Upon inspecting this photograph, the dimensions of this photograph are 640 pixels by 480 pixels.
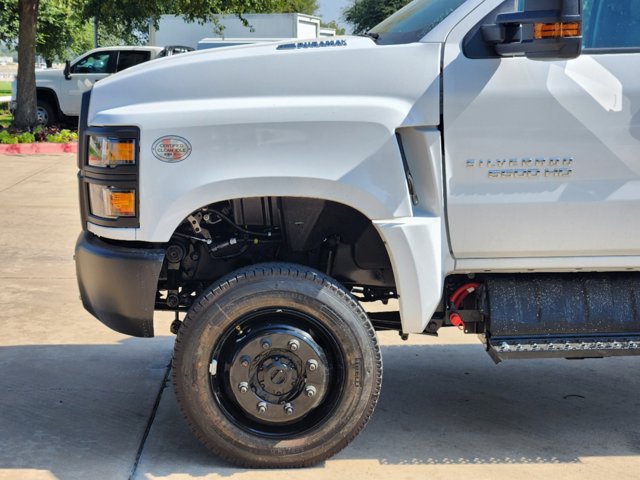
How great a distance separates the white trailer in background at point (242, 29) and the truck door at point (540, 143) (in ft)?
83.8

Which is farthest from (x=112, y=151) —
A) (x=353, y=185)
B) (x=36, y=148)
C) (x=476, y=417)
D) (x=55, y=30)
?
(x=55, y=30)

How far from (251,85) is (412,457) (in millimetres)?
1787

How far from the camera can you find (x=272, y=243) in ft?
14.1

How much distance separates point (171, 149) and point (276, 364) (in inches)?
38.9

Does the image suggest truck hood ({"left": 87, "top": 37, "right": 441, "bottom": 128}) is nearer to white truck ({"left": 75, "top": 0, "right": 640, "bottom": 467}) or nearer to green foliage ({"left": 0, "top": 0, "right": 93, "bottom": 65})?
white truck ({"left": 75, "top": 0, "right": 640, "bottom": 467})

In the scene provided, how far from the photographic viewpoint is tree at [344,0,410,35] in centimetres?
3756

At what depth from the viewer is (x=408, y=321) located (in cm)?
405

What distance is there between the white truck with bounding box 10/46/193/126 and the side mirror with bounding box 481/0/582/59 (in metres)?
19.6

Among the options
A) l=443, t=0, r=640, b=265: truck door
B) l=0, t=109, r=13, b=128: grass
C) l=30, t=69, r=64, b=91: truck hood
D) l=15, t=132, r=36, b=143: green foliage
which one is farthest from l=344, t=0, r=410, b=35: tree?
l=443, t=0, r=640, b=265: truck door

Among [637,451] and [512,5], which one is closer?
[512,5]

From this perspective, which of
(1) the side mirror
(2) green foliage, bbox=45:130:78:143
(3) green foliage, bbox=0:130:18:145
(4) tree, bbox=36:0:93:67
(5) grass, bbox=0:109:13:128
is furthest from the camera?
(4) tree, bbox=36:0:93:67

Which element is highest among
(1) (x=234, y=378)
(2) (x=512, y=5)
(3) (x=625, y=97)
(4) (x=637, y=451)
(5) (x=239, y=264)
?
(2) (x=512, y=5)

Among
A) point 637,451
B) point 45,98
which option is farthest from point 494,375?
point 45,98

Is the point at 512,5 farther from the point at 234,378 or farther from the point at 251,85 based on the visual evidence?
the point at 234,378
